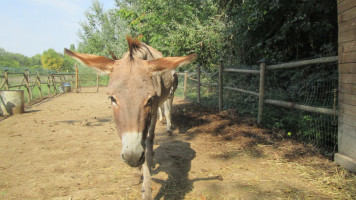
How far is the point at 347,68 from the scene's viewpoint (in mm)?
2768

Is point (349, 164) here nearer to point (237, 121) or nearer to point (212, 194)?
point (212, 194)

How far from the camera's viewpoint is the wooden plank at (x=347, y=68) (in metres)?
2.66

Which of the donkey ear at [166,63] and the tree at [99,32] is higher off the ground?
→ the tree at [99,32]

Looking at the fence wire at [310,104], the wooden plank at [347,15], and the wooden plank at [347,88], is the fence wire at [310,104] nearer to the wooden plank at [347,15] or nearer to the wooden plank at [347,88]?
the wooden plank at [347,88]

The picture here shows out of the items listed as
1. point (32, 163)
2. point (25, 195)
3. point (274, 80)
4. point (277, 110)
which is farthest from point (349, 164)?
point (32, 163)

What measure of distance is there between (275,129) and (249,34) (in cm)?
402

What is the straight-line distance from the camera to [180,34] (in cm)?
1016

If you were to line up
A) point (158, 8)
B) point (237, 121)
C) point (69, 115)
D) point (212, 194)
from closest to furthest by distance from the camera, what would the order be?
point (212, 194) → point (237, 121) → point (69, 115) → point (158, 8)

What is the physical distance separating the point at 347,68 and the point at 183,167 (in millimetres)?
2992

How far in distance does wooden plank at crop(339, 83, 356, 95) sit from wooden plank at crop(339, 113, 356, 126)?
0.35 meters

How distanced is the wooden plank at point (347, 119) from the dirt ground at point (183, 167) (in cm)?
73

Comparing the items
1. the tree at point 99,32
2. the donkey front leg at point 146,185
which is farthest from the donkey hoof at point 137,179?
the tree at point 99,32

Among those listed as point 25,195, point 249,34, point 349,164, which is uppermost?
point 249,34

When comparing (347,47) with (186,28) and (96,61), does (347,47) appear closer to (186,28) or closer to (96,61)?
(96,61)
